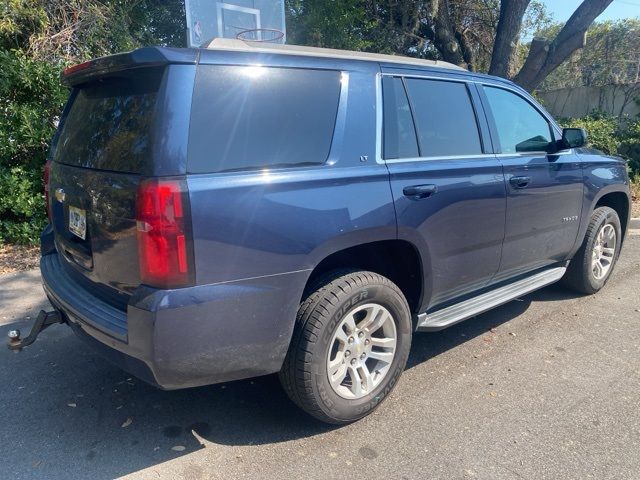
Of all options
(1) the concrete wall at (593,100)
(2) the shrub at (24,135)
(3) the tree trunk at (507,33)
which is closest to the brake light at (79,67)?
(2) the shrub at (24,135)

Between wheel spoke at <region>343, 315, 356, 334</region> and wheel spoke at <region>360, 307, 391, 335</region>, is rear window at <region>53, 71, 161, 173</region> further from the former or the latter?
wheel spoke at <region>360, 307, 391, 335</region>

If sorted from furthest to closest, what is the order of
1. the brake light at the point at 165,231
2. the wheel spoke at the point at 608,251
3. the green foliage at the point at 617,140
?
the green foliage at the point at 617,140, the wheel spoke at the point at 608,251, the brake light at the point at 165,231

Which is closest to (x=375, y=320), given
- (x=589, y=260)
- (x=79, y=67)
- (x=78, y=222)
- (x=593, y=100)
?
(x=78, y=222)

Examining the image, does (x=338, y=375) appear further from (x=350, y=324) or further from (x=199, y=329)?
(x=199, y=329)

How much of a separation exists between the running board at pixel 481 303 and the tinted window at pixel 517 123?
1009 mm

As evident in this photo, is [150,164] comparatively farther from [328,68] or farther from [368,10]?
[368,10]

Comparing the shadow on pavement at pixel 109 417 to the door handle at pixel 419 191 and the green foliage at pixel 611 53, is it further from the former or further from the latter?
the green foliage at pixel 611 53

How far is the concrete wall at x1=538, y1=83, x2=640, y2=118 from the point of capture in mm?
13328

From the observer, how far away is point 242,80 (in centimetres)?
247

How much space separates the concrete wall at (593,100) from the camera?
13328 mm

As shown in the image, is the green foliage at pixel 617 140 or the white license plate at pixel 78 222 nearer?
the white license plate at pixel 78 222

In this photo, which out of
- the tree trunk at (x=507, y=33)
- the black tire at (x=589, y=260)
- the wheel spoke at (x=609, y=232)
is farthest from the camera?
the tree trunk at (x=507, y=33)

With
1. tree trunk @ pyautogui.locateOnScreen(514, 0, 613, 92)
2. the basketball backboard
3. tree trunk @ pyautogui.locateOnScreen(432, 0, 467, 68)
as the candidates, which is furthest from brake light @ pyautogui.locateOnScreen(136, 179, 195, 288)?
tree trunk @ pyautogui.locateOnScreen(432, 0, 467, 68)

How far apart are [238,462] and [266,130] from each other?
1.64m
